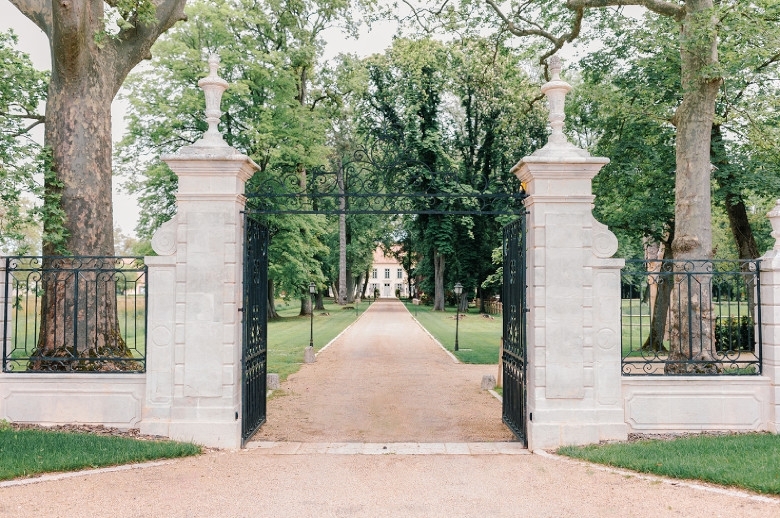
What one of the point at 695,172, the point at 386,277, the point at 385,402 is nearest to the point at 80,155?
the point at 385,402

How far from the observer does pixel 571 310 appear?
6902 millimetres

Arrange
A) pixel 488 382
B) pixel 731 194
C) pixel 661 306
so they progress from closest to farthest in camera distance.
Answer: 1. pixel 661 306
2. pixel 488 382
3. pixel 731 194

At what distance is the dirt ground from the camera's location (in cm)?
800

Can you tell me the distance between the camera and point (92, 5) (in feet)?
27.8

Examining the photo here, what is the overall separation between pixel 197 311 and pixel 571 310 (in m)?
4.39

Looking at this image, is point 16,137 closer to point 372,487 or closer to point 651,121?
point 372,487

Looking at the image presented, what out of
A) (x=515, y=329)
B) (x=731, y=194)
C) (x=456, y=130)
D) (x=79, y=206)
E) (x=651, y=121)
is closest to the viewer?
(x=515, y=329)

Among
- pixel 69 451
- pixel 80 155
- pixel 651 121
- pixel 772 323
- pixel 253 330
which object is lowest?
pixel 69 451

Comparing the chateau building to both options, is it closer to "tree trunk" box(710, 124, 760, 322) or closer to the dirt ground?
the dirt ground

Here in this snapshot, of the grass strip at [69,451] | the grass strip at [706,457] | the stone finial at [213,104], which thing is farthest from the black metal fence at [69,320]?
the grass strip at [706,457]

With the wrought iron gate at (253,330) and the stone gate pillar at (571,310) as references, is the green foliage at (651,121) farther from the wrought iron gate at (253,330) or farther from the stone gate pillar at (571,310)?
the wrought iron gate at (253,330)

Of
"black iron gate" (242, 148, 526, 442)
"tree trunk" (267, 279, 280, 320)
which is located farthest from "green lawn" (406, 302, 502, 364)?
"black iron gate" (242, 148, 526, 442)

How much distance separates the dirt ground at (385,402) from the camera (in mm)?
7996

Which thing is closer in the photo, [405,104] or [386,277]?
[405,104]
